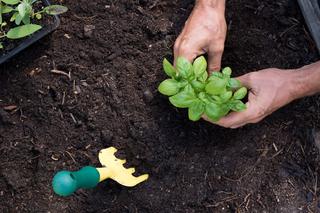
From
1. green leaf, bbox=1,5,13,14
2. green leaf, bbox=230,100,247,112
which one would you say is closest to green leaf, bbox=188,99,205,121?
green leaf, bbox=230,100,247,112

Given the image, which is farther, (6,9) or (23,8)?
(6,9)

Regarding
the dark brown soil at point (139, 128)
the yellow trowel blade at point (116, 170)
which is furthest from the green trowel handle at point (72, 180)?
the dark brown soil at point (139, 128)

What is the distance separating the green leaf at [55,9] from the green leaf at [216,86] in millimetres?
715

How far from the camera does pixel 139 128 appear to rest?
189cm

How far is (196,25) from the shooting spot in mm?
1798

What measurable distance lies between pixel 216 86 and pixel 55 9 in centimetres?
79

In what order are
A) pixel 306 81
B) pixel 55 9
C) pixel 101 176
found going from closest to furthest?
pixel 101 176 → pixel 306 81 → pixel 55 9

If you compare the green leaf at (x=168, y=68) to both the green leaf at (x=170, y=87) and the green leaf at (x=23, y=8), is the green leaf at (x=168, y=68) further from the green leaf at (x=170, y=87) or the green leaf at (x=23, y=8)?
the green leaf at (x=23, y=8)

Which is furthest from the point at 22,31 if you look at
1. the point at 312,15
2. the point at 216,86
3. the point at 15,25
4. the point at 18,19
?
the point at 312,15

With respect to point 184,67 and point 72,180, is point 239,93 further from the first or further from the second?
point 72,180

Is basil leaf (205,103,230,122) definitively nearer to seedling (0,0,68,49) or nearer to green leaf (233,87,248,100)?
green leaf (233,87,248,100)

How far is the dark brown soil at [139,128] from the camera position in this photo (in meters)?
1.85

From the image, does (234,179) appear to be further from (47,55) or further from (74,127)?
(47,55)

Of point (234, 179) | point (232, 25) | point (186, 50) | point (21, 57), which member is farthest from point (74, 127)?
point (232, 25)
